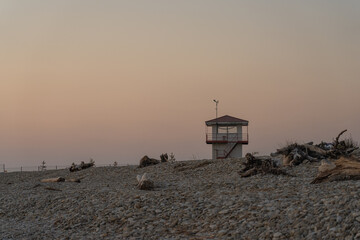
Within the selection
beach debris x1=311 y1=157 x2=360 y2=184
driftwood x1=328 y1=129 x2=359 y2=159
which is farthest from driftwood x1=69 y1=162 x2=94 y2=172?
beach debris x1=311 y1=157 x2=360 y2=184

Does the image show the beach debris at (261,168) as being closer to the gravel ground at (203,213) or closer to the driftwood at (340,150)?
the gravel ground at (203,213)

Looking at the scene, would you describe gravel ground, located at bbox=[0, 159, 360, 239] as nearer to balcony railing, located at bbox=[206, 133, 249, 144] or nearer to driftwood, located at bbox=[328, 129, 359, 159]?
driftwood, located at bbox=[328, 129, 359, 159]

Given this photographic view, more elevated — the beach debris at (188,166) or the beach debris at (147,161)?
the beach debris at (147,161)

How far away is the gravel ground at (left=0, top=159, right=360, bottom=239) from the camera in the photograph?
932 centimetres

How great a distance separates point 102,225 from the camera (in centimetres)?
1180

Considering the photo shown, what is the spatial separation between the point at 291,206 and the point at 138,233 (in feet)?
12.7

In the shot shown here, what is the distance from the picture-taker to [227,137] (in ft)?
136

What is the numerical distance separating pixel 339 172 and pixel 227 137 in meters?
27.2

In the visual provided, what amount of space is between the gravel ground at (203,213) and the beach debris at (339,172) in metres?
0.62

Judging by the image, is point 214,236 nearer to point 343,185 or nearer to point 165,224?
point 165,224

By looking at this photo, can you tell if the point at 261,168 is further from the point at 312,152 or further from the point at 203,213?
the point at 203,213

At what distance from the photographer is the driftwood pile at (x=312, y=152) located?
67.8 ft

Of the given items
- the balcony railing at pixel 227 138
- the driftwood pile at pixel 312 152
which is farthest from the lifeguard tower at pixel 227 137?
the driftwood pile at pixel 312 152

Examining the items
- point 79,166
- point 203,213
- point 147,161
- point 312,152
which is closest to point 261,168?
point 312,152
